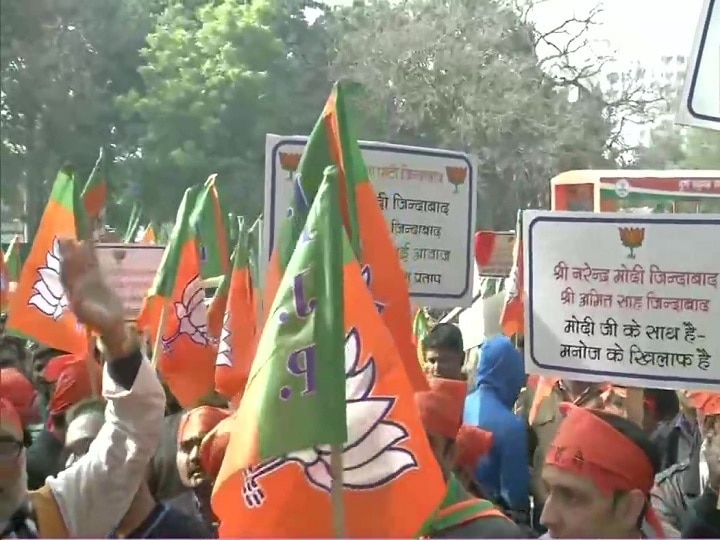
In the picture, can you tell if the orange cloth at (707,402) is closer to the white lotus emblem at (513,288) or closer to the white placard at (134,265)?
the white lotus emblem at (513,288)

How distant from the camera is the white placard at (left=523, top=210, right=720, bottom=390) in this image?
3451 mm

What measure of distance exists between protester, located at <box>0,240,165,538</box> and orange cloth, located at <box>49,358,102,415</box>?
1.11m

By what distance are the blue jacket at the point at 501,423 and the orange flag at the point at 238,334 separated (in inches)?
31.3

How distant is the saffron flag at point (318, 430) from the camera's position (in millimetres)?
2432

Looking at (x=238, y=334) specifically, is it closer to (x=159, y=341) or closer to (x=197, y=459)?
(x=159, y=341)

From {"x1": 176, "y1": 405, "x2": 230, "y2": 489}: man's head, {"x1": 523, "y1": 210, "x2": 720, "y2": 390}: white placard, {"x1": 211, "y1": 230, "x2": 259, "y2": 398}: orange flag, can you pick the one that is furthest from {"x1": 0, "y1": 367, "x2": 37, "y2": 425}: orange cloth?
{"x1": 523, "y1": 210, "x2": 720, "y2": 390}: white placard

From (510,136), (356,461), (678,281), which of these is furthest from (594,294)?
(510,136)

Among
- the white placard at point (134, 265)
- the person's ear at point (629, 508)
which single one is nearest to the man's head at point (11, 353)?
the white placard at point (134, 265)

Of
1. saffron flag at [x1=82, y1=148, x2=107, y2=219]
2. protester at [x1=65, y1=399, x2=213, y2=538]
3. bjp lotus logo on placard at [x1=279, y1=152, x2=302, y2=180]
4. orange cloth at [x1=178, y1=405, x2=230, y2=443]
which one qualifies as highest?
saffron flag at [x1=82, y1=148, x2=107, y2=219]

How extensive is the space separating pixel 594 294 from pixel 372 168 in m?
1.01

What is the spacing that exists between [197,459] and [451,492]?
76 cm

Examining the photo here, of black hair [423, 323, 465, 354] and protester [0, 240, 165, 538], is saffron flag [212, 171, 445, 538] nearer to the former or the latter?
protester [0, 240, 165, 538]

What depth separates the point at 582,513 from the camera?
279 cm

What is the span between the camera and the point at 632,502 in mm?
2791
